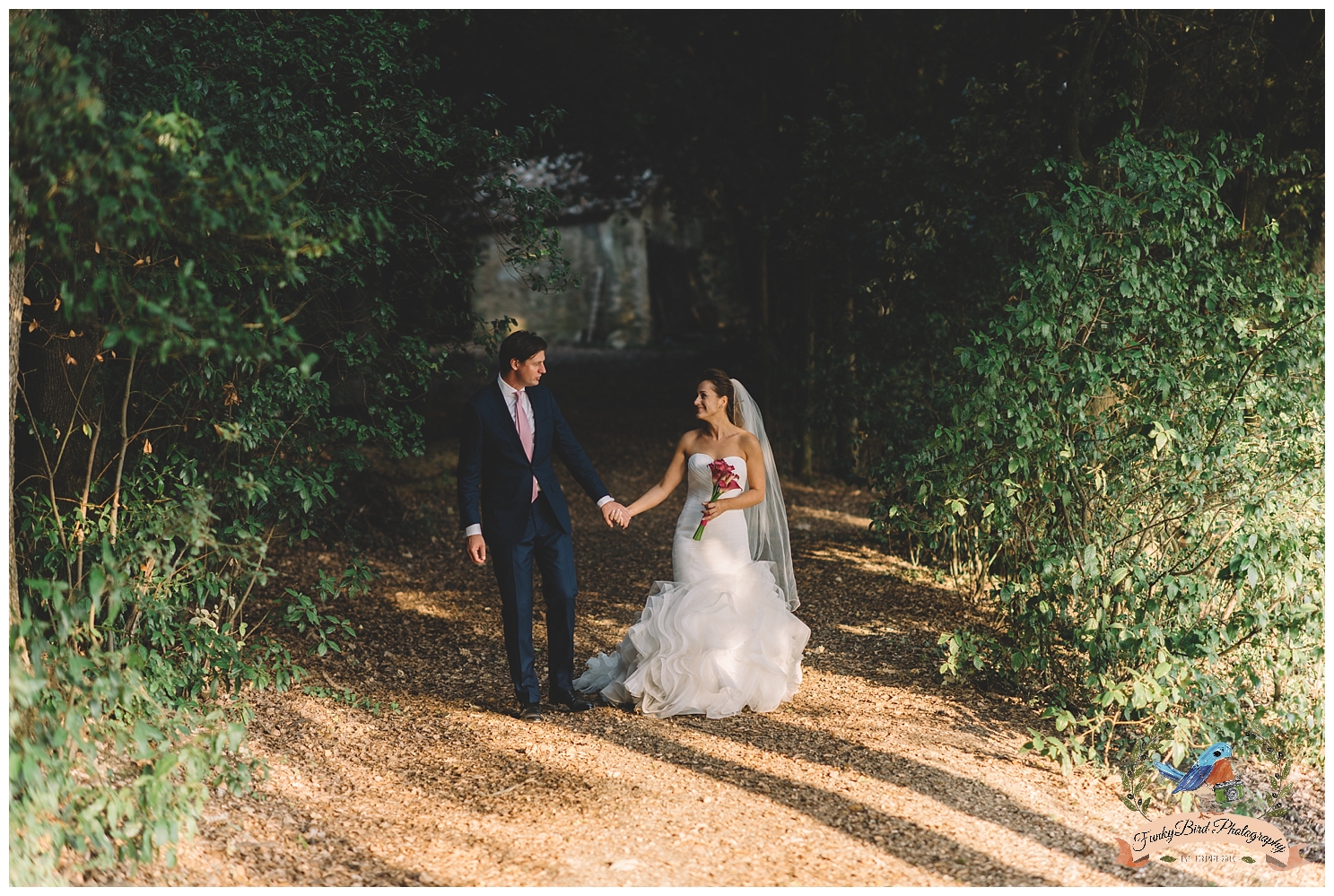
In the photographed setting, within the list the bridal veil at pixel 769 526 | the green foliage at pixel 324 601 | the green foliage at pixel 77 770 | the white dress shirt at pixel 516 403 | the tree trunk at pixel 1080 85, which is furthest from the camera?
the tree trunk at pixel 1080 85

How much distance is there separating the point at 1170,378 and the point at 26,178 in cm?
495

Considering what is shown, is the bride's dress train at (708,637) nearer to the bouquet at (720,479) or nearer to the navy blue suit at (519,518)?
the bouquet at (720,479)

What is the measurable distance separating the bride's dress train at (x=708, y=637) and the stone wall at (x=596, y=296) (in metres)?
21.5

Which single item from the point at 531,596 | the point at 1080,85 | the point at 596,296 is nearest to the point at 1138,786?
the point at 531,596

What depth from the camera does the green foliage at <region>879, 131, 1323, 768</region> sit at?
503 cm

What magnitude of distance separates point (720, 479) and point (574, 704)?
1432 mm

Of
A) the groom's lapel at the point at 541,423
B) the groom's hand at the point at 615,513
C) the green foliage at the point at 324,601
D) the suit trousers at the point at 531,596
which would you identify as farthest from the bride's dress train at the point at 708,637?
the green foliage at the point at 324,601

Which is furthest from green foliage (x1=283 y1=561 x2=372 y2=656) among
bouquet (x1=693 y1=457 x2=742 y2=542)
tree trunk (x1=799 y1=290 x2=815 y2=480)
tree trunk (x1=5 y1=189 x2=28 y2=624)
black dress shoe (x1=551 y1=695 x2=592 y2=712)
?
tree trunk (x1=799 y1=290 x2=815 y2=480)

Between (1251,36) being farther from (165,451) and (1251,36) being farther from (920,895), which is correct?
(165,451)

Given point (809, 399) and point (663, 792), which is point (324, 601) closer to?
point (663, 792)

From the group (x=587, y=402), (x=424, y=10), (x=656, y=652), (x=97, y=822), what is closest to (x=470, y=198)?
(x=424, y=10)

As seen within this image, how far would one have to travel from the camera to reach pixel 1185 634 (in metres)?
4.84

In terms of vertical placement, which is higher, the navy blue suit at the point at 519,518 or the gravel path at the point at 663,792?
the navy blue suit at the point at 519,518

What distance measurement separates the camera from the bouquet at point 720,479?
5.65 m
